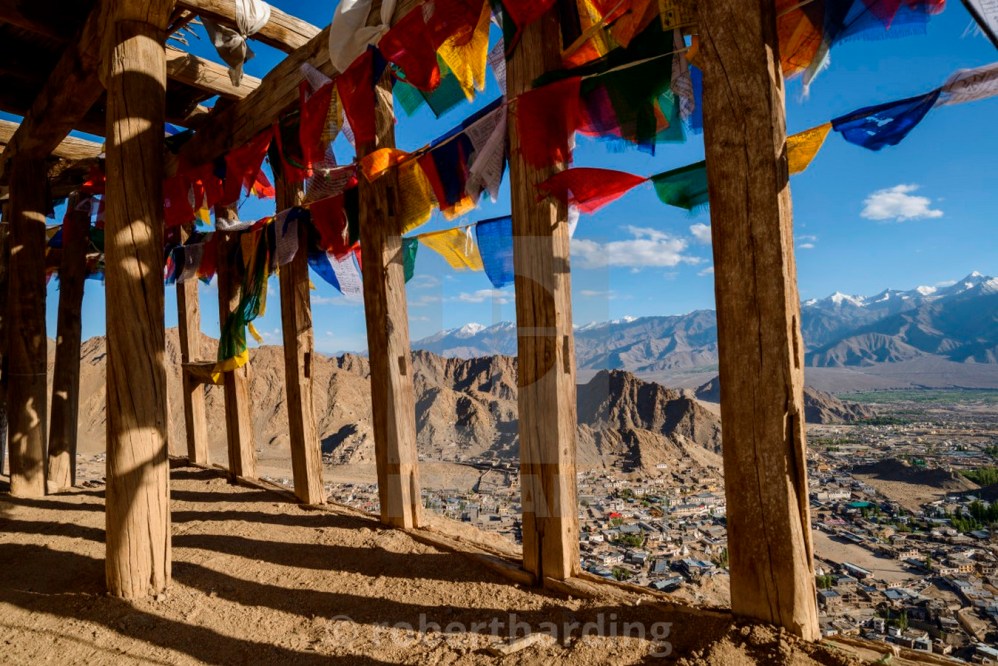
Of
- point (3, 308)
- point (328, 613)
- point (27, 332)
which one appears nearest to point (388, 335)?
point (328, 613)

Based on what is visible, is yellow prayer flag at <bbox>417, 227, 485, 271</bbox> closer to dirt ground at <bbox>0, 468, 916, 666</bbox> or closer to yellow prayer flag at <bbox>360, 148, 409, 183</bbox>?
yellow prayer flag at <bbox>360, 148, 409, 183</bbox>

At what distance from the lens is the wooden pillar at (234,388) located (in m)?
5.68

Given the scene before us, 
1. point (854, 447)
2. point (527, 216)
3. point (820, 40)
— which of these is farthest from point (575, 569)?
point (854, 447)

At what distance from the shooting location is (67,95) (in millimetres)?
4246

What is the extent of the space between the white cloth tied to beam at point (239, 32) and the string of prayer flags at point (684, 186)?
315 centimetres

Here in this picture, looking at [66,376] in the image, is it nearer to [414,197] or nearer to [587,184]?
[414,197]

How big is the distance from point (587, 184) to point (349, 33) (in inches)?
84.2

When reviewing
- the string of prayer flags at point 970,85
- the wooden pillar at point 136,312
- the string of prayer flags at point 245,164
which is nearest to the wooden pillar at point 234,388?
the string of prayer flags at point 245,164

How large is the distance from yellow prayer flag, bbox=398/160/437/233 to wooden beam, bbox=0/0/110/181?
2.07 metres

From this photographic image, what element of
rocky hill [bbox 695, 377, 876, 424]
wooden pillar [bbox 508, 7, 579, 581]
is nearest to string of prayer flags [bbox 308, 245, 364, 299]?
wooden pillar [bbox 508, 7, 579, 581]

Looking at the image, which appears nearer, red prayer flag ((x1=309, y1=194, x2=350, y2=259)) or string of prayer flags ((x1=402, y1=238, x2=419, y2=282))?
red prayer flag ((x1=309, y1=194, x2=350, y2=259))

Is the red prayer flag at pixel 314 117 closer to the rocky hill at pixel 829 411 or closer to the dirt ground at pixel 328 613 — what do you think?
the dirt ground at pixel 328 613

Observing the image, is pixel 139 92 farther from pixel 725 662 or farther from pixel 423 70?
pixel 725 662

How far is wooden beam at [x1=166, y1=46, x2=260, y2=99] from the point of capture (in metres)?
4.64
